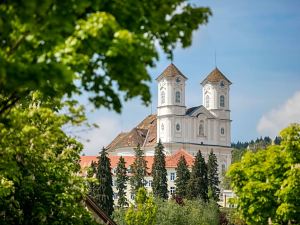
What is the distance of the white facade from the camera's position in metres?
152

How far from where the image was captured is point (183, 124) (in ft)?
504

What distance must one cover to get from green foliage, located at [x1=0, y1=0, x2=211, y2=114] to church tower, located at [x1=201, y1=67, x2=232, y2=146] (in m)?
153

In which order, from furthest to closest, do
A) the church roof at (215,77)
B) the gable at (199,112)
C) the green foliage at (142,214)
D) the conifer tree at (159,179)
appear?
the church roof at (215,77), the gable at (199,112), the conifer tree at (159,179), the green foliage at (142,214)

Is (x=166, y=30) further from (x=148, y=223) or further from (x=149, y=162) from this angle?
(x=149, y=162)

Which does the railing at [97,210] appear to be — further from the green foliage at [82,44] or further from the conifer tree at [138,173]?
the conifer tree at [138,173]

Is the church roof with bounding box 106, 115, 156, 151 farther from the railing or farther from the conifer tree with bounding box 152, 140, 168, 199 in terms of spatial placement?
the railing

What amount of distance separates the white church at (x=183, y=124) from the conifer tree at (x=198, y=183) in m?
51.4

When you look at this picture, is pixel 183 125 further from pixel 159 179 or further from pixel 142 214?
pixel 142 214

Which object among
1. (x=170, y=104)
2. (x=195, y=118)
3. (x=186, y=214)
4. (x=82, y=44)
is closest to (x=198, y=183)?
(x=186, y=214)

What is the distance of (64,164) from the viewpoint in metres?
20.7

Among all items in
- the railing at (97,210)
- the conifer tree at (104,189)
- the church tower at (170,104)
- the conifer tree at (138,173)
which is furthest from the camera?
the church tower at (170,104)

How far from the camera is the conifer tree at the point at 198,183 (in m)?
94.8

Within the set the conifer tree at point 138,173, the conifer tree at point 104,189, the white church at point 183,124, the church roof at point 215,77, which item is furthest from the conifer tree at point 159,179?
the church roof at point 215,77

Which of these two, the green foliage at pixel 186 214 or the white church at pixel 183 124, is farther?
the white church at pixel 183 124
